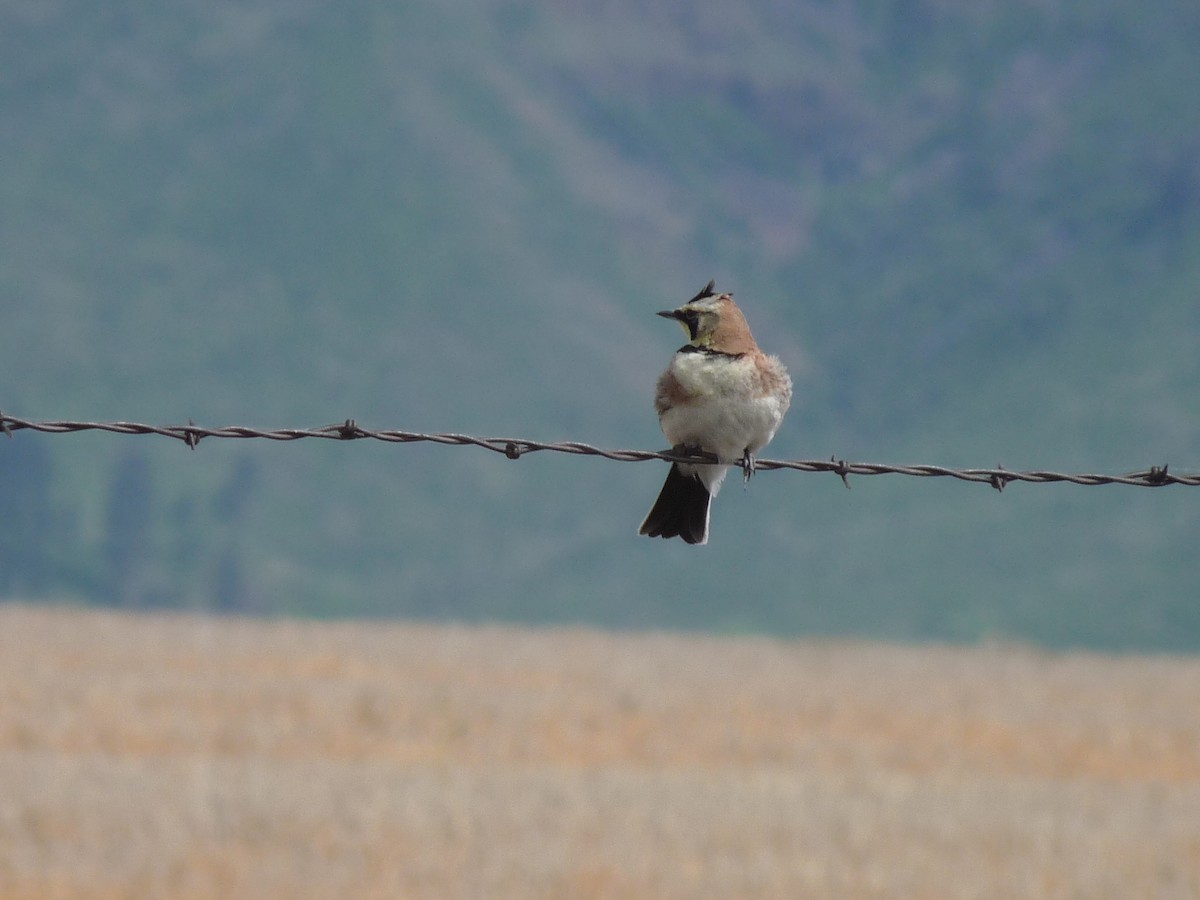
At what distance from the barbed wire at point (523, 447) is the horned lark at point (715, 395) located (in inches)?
7.8

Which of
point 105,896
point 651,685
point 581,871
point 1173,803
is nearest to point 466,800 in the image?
point 581,871

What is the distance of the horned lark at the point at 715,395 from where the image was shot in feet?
24.6

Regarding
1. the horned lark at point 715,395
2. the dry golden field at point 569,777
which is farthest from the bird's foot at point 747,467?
the dry golden field at point 569,777

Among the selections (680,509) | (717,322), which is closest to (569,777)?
(680,509)

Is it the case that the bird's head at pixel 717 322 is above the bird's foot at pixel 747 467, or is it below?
above

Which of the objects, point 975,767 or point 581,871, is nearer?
point 581,871

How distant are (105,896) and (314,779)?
528 cm

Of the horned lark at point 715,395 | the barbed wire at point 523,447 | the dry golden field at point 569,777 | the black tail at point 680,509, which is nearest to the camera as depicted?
the barbed wire at point 523,447

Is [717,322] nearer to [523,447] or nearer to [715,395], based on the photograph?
[715,395]

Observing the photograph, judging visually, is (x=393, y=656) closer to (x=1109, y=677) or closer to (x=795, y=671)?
(x=795, y=671)

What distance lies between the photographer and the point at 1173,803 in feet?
69.7

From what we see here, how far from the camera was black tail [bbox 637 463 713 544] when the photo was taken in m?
7.79

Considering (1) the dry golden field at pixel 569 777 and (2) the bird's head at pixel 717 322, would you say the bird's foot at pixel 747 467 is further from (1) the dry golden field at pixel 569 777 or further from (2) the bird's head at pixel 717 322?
(1) the dry golden field at pixel 569 777

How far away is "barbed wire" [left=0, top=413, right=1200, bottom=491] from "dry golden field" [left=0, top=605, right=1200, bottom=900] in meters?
8.94
